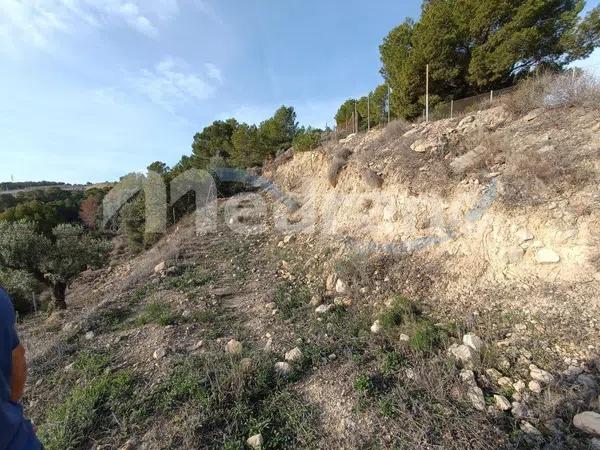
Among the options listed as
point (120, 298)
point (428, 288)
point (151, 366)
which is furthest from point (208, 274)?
point (428, 288)

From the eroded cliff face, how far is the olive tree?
566 centimetres

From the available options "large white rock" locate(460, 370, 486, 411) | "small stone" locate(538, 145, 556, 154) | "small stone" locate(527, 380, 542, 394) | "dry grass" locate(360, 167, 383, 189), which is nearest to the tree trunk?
"dry grass" locate(360, 167, 383, 189)

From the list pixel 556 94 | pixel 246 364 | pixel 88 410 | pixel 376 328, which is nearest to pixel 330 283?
pixel 376 328

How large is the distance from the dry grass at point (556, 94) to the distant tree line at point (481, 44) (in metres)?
3.61

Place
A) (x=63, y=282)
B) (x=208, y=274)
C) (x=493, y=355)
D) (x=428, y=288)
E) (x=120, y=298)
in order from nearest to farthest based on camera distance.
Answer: (x=493, y=355)
(x=428, y=288)
(x=120, y=298)
(x=208, y=274)
(x=63, y=282)

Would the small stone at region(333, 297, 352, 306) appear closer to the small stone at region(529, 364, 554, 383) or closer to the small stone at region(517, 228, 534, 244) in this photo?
the small stone at region(529, 364, 554, 383)

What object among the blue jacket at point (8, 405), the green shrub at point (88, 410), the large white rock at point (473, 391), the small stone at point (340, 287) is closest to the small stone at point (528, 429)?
the large white rock at point (473, 391)

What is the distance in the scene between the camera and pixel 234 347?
13.1 ft

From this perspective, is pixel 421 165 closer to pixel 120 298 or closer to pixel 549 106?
pixel 549 106

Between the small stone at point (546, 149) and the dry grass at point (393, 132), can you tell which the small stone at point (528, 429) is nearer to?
the small stone at point (546, 149)

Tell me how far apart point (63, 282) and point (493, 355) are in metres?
8.77

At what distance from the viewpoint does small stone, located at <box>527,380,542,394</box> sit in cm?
287

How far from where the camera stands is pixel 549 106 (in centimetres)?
623

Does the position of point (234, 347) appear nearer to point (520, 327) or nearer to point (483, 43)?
point (520, 327)
